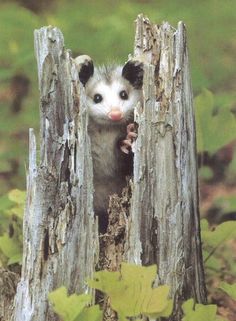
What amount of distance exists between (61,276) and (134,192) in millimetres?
456

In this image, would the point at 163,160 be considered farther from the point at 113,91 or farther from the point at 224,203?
the point at 224,203

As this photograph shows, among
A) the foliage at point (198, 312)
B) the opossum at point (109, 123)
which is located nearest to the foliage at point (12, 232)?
the opossum at point (109, 123)

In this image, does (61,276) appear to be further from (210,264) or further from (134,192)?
(210,264)

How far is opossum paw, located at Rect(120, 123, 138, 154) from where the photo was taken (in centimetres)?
356

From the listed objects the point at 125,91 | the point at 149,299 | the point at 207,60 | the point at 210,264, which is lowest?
the point at 149,299

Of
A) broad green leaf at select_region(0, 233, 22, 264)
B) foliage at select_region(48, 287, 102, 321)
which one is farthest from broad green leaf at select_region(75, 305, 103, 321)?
broad green leaf at select_region(0, 233, 22, 264)

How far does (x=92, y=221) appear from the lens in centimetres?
351

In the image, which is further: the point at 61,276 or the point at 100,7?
the point at 100,7

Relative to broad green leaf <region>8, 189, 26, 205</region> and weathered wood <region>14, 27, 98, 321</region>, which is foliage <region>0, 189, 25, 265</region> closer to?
broad green leaf <region>8, 189, 26, 205</region>

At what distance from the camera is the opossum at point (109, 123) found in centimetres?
364

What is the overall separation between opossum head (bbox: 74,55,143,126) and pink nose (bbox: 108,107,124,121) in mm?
37

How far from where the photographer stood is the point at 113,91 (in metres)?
3.69

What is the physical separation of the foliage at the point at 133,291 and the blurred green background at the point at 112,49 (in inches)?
87.4

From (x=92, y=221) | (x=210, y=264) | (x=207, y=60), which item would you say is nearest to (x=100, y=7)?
(x=207, y=60)
